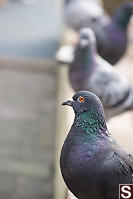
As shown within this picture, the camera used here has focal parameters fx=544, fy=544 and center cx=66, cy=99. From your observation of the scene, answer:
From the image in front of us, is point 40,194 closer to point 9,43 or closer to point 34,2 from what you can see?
point 9,43

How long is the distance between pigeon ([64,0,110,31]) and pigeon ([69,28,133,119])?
4.93ft

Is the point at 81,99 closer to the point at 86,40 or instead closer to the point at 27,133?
the point at 86,40

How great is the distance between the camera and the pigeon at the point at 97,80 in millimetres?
5289

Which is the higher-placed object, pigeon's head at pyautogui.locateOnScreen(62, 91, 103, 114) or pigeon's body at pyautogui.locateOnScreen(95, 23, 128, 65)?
pigeon's body at pyautogui.locateOnScreen(95, 23, 128, 65)

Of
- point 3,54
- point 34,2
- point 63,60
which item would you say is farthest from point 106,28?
point 34,2

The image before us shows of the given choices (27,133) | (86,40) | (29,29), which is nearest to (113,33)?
(86,40)

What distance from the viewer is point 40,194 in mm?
6293

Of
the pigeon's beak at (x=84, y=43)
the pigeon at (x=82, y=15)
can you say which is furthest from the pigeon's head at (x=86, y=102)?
the pigeon at (x=82, y=15)

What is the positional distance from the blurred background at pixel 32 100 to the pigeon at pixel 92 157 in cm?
120

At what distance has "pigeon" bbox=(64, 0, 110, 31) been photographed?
705 cm

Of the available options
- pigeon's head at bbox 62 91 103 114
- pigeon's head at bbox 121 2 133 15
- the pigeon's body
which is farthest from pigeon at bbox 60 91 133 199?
pigeon's head at bbox 121 2 133 15

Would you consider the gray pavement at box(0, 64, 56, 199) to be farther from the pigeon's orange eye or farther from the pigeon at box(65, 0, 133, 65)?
the pigeon's orange eye

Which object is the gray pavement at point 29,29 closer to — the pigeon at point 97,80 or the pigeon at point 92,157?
the pigeon at point 97,80

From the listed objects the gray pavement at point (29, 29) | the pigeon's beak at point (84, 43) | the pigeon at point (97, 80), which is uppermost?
the gray pavement at point (29, 29)
